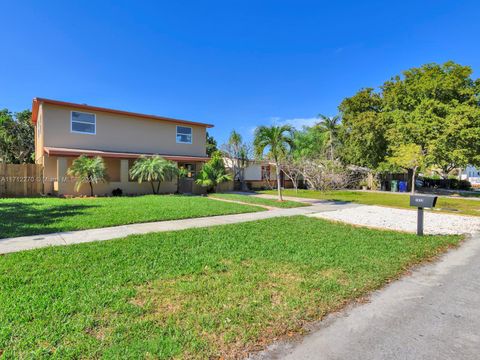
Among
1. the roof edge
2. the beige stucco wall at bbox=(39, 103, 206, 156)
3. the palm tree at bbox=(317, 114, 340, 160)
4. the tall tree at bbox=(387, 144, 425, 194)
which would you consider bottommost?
the tall tree at bbox=(387, 144, 425, 194)

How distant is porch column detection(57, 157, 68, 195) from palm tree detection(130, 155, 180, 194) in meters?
3.49

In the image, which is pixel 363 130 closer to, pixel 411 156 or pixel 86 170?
pixel 411 156

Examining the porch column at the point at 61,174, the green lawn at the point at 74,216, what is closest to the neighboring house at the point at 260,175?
the porch column at the point at 61,174

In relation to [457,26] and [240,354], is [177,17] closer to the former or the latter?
[457,26]

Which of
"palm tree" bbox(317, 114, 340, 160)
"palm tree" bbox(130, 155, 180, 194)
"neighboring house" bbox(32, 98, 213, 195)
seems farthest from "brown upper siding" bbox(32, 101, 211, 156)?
"palm tree" bbox(317, 114, 340, 160)

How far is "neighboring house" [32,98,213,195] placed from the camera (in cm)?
1498

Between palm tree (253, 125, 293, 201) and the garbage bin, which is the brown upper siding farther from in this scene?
the garbage bin

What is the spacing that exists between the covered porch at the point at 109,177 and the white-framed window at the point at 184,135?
1551 mm

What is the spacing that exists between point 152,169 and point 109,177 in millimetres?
2965

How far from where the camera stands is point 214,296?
3.47 m

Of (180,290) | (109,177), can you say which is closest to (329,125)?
(109,177)

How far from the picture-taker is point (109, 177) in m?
16.1

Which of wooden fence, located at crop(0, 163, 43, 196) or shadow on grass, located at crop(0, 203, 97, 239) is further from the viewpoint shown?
wooden fence, located at crop(0, 163, 43, 196)

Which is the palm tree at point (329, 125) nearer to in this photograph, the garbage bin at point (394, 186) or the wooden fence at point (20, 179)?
the garbage bin at point (394, 186)
